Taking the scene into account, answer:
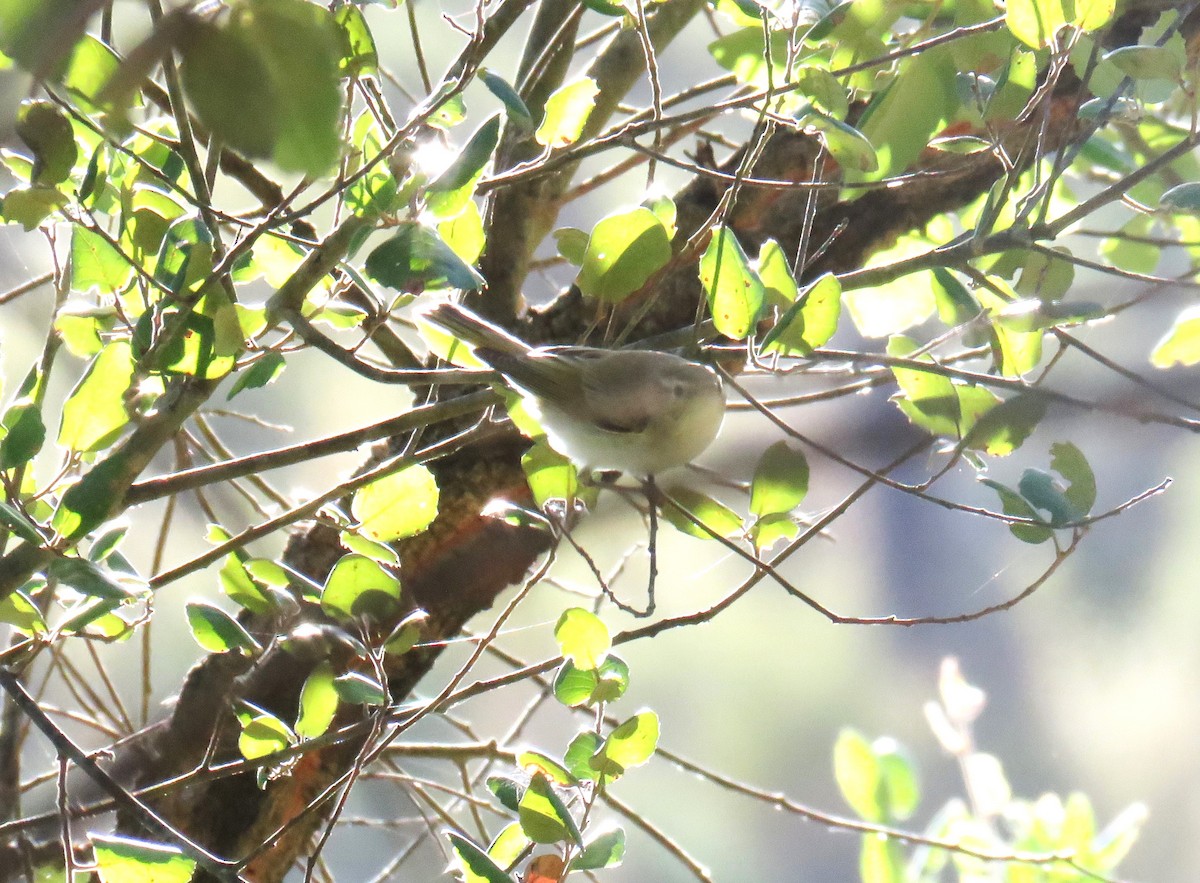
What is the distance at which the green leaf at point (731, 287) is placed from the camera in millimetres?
641

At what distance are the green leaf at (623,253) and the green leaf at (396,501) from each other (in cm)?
20

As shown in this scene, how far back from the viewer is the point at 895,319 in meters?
0.96

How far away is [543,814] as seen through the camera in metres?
0.64

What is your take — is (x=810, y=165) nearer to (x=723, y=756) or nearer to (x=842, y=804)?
(x=723, y=756)

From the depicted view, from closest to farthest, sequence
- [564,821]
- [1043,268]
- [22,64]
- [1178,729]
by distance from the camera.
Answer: [22,64], [564,821], [1043,268], [1178,729]

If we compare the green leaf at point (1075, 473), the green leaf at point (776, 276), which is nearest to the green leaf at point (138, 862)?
the green leaf at point (776, 276)

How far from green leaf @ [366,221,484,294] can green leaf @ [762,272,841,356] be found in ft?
0.65

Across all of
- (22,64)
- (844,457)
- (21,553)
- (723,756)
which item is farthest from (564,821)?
(723,756)

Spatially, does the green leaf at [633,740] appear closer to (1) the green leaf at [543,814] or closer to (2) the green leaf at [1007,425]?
(1) the green leaf at [543,814]

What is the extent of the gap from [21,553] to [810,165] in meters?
0.83

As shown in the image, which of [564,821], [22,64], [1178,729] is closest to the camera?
[22,64]

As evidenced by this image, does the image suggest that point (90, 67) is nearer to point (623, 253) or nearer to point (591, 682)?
point (623, 253)

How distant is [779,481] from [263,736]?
0.42 m

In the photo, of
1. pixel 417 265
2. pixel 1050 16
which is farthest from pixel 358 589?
pixel 1050 16
